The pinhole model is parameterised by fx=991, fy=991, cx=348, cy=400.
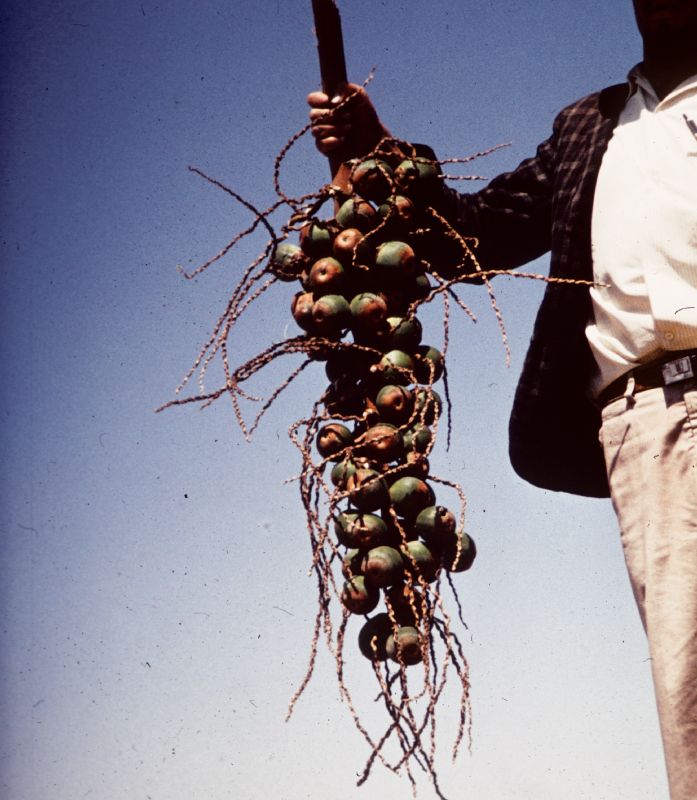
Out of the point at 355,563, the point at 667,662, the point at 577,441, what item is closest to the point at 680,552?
the point at 667,662

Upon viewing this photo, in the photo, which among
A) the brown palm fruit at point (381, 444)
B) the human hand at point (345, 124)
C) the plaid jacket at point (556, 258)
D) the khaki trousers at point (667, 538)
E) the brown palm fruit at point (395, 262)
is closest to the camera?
the khaki trousers at point (667, 538)

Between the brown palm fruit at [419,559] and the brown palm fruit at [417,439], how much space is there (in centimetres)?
16

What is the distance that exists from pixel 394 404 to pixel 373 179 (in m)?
0.47

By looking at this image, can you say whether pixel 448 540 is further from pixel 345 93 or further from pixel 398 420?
pixel 345 93

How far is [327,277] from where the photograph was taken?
71.9 inches

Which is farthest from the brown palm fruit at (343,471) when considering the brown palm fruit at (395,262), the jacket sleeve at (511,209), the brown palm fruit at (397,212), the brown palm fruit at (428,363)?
the jacket sleeve at (511,209)

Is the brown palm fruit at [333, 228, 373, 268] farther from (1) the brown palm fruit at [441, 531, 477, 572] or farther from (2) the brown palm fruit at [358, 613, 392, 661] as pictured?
(2) the brown palm fruit at [358, 613, 392, 661]

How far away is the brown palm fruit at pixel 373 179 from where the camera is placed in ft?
6.27

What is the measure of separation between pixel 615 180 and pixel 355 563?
2.86ft

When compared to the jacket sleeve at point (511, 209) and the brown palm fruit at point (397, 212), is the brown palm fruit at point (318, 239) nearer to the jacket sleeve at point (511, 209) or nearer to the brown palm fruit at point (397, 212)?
the brown palm fruit at point (397, 212)

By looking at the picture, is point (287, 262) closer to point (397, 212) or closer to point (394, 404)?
point (397, 212)

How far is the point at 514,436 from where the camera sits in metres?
2.10

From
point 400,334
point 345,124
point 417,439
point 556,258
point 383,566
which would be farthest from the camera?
point 345,124

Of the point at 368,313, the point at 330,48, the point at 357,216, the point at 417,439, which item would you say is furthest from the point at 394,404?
the point at 330,48
